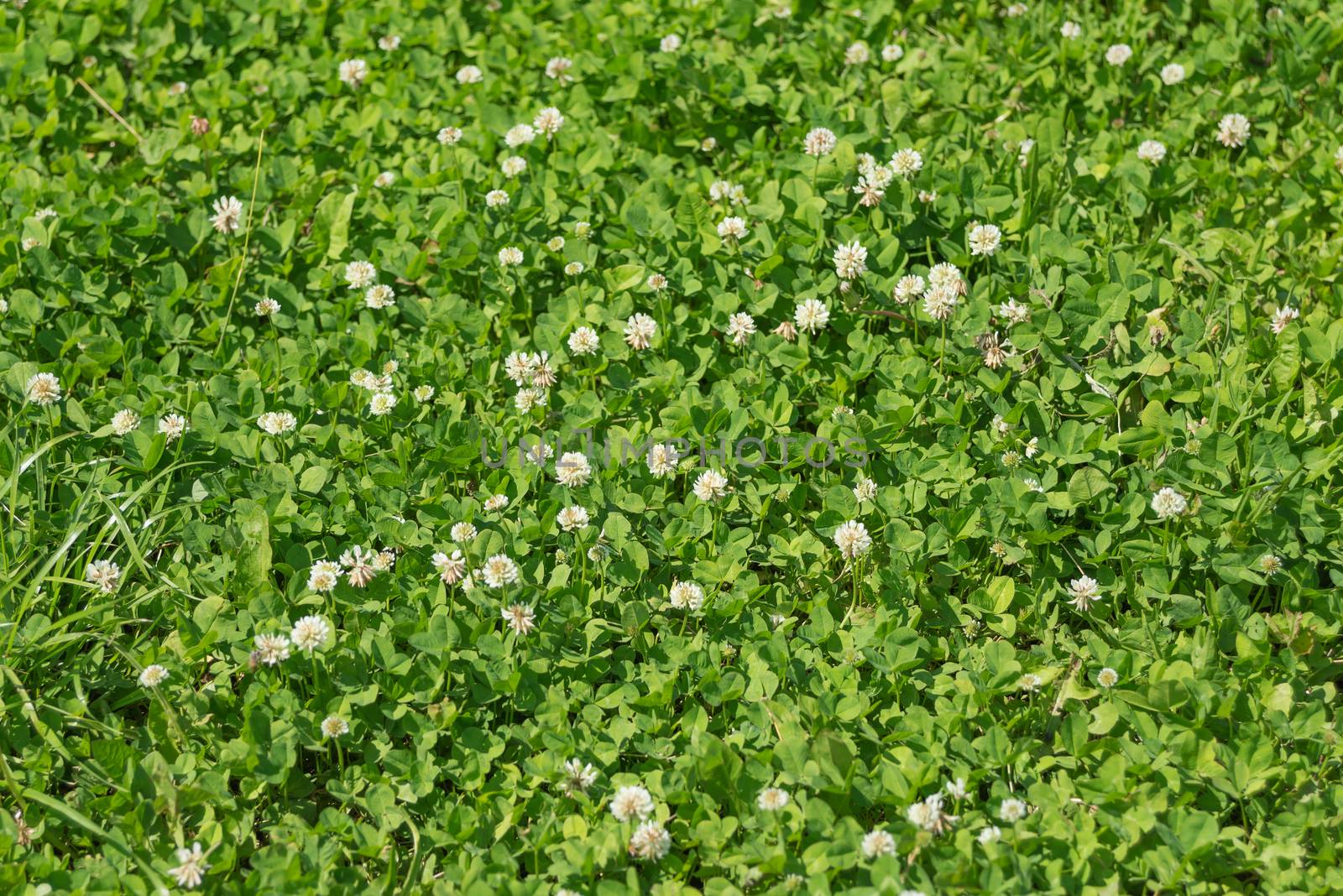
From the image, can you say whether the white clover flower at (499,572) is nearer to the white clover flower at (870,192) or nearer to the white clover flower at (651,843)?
the white clover flower at (651,843)

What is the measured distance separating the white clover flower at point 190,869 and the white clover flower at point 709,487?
144 cm

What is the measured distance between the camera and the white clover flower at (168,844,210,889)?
2.67 metres

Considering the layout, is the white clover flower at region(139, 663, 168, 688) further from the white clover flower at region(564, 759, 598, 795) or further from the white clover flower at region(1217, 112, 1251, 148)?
the white clover flower at region(1217, 112, 1251, 148)

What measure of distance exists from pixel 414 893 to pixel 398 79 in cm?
305

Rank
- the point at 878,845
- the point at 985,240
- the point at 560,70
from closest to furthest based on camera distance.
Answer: the point at 878,845 → the point at 985,240 → the point at 560,70

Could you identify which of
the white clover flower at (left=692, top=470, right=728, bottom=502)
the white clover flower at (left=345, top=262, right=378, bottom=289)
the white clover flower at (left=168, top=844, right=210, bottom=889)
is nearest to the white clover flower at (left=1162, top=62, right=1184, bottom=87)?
the white clover flower at (left=692, top=470, right=728, bottom=502)

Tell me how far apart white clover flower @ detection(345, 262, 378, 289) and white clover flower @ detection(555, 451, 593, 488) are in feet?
3.20

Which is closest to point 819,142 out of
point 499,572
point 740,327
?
point 740,327

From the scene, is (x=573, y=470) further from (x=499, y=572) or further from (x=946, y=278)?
(x=946, y=278)

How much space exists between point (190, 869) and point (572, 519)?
1.18 metres

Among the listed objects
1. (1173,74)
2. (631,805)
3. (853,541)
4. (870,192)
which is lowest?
(631,805)

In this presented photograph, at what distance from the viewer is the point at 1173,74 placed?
4.45m

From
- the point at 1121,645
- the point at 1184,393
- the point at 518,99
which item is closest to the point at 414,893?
the point at 1121,645

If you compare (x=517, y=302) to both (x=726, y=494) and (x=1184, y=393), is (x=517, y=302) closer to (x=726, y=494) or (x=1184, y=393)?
(x=726, y=494)
